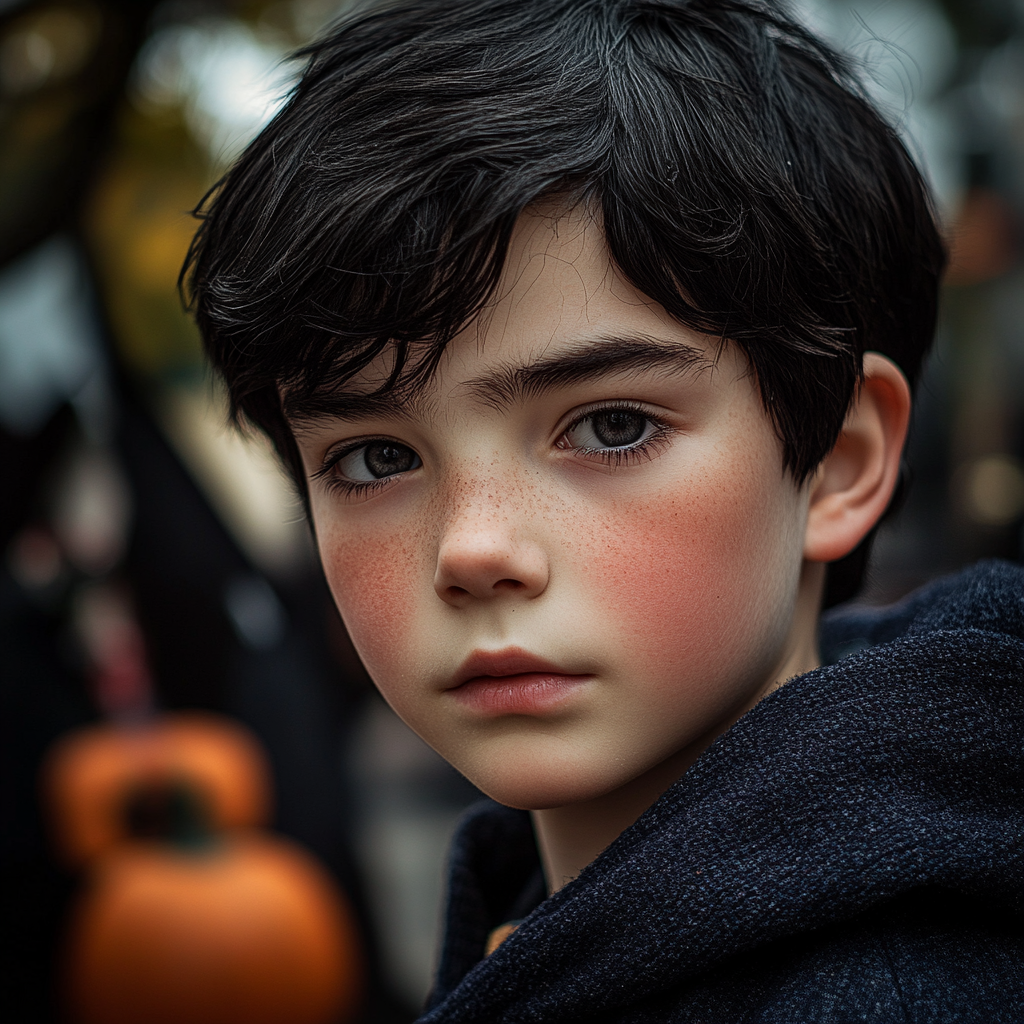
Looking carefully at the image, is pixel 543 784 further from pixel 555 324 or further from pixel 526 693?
pixel 555 324

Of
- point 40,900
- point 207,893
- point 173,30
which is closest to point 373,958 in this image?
point 207,893

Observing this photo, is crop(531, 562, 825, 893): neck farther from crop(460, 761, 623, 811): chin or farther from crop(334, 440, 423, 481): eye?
crop(334, 440, 423, 481): eye

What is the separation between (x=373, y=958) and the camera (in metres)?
2.02

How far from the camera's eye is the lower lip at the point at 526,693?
62 cm

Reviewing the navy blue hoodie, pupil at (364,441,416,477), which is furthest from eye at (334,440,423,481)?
the navy blue hoodie

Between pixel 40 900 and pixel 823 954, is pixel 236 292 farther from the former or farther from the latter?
pixel 40 900

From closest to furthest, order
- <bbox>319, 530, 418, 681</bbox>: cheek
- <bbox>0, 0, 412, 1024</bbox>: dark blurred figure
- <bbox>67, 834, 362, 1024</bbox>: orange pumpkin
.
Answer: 1. <bbox>319, 530, 418, 681</bbox>: cheek
2. <bbox>67, 834, 362, 1024</bbox>: orange pumpkin
3. <bbox>0, 0, 412, 1024</bbox>: dark blurred figure

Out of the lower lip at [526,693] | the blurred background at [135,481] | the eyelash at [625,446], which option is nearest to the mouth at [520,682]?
the lower lip at [526,693]

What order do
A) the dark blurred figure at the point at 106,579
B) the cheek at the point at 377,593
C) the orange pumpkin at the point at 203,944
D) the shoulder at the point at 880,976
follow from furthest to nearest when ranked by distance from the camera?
1. the dark blurred figure at the point at 106,579
2. the orange pumpkin at the point at 203,944
3. the cheek at the point at 377,593
4. the shoulder at the point at 880,976

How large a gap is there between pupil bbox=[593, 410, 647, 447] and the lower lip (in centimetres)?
14

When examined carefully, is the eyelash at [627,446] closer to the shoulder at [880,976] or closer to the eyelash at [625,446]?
the eyelash at [625,446]

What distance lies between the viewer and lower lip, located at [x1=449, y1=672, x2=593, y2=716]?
62 centimetres

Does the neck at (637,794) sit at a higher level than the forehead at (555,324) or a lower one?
lower

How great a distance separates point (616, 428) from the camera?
2.09ft
